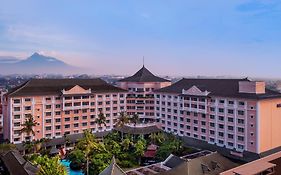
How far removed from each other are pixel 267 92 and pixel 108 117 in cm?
2853

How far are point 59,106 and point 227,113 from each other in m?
28.2

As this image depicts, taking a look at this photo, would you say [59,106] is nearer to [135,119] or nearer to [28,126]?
[28,126]

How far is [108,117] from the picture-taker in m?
54.2

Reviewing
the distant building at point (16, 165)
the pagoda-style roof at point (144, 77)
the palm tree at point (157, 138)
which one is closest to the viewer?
the distant building at point (16, 165)

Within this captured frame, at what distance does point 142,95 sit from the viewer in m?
58.2

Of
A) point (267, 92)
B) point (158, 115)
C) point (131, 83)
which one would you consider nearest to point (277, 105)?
point (267, 92)

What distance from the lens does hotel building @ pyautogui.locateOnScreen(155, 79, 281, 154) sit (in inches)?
1576

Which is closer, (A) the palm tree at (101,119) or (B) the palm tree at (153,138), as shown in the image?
(B) the palm tree at (153,138)

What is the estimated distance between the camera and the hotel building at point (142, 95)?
57.5 metres

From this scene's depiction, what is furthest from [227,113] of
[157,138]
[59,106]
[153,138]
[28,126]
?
[28,126]

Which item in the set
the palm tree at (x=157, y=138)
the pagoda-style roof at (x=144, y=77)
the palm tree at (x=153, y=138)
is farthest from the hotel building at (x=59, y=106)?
the palm tree at (x=157, y=138)

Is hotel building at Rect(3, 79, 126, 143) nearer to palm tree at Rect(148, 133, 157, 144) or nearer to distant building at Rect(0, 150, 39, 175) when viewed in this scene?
distant building at Rect(0, 150, 39, 175)

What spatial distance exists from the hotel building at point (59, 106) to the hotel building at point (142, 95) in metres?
2.49

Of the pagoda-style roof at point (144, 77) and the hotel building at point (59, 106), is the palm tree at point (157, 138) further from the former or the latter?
the pagoda-style roof at point (144, 77)
